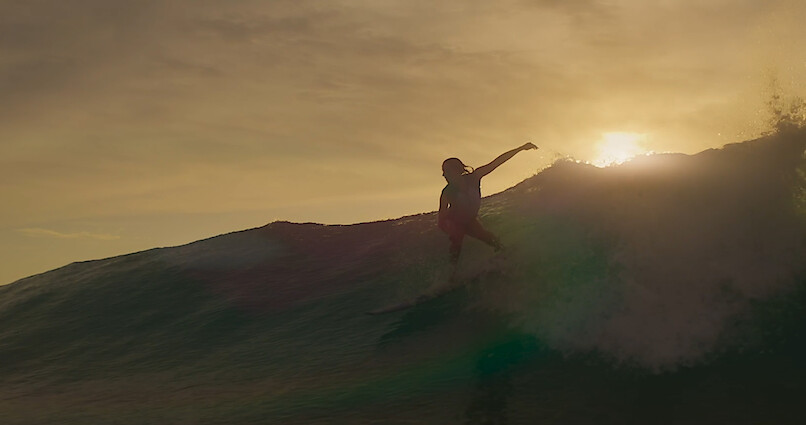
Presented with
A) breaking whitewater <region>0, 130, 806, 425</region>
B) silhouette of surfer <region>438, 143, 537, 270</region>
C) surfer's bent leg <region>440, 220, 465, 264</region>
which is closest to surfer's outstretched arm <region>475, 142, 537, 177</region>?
silhouette of surfer <region>438, 143, 537, 270</region>

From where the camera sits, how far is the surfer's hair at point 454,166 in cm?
1098

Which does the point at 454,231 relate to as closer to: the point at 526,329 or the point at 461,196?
the point at 461,196

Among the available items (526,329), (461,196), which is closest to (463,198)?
(461,196)

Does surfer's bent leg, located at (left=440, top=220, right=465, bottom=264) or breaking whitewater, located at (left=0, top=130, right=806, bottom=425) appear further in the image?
surfer's bent leg, located at (left=440, top=220, right=465, bottom=264)

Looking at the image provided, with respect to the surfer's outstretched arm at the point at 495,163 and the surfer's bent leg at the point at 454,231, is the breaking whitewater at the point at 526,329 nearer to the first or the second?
the surfer's bent leg at the point at 454,231

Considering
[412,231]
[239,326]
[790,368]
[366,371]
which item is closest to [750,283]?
[790,368]

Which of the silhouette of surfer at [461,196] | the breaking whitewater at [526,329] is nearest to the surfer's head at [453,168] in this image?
the silhouette of surfer at [461,196]

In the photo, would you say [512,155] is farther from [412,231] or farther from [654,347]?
[412,231]

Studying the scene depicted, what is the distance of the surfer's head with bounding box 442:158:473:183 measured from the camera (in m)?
11.0

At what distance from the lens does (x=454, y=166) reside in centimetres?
1098

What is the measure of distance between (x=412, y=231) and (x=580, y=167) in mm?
4540

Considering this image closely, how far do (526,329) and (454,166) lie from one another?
2.76 m

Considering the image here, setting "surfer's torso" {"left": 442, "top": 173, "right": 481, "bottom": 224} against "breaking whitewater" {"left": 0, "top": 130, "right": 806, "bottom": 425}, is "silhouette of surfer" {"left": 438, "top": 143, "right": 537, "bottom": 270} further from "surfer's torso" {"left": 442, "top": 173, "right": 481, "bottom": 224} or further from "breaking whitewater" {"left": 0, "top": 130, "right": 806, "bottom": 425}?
"breaking whitewater" {"left": 0, "top": 130, "right": 806, "bottom": 425}

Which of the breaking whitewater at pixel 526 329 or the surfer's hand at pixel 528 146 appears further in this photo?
the surfer's hand at pixel 528 146
